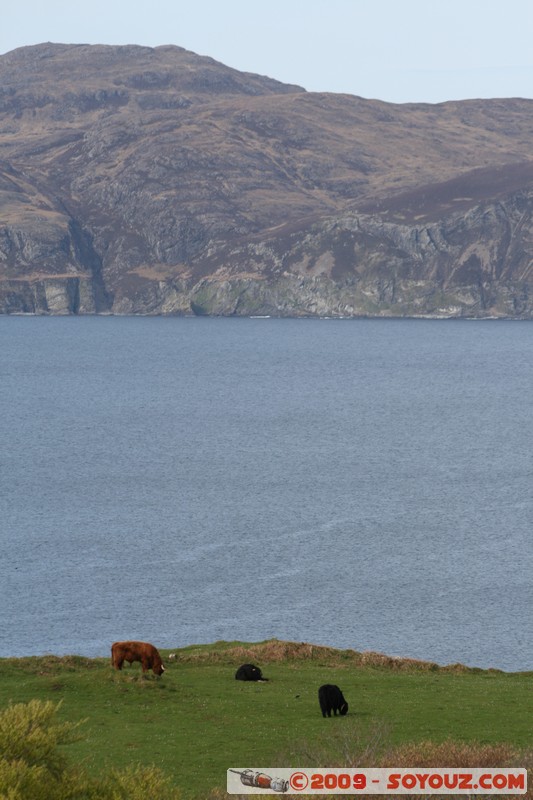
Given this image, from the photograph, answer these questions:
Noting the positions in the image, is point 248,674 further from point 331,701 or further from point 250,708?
point 331,701

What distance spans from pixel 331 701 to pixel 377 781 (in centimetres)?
1676

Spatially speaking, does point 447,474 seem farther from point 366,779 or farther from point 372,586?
point 366,779

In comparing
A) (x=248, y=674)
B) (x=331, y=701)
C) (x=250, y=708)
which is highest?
(x=331, y=701)

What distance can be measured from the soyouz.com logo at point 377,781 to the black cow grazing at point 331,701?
1528 centimetres

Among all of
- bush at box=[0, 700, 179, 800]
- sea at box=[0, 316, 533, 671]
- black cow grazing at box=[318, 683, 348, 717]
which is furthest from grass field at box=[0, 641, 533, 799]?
sea at box=[0, 316, 533, 671]

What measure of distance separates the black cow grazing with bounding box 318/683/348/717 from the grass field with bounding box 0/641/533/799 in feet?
1.14

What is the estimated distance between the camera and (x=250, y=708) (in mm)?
40031

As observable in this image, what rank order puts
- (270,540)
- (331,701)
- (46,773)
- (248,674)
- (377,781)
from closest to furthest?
(377,781), (46,773), (331,701), (248,674), (270,540)

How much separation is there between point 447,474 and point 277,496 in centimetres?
2462

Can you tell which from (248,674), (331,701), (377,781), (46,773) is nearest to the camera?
(377,781)

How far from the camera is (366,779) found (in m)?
22.3

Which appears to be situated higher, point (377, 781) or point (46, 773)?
point (377, 781)

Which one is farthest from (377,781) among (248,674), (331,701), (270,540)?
(270,540)

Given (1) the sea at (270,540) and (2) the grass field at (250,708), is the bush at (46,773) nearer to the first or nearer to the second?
(2) the grass field at (250,708)
